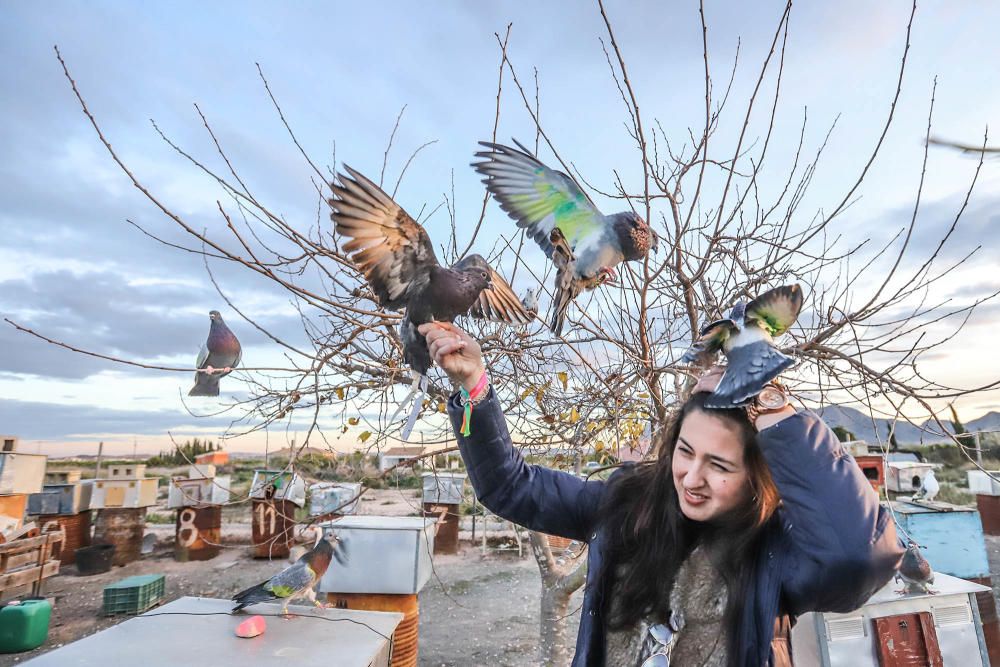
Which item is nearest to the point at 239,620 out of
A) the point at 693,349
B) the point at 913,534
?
the point at 693,349

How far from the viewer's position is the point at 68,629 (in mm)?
6484

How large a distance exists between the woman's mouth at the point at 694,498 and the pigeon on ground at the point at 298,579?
197 cm

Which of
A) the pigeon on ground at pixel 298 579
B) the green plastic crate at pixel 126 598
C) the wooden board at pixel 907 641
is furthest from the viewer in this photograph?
the green plastic crate at pixel 126 598

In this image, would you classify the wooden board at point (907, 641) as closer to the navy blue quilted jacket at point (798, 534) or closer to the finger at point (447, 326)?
the navy blue quilted jacket at point (798, 534)

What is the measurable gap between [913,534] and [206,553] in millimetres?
10271

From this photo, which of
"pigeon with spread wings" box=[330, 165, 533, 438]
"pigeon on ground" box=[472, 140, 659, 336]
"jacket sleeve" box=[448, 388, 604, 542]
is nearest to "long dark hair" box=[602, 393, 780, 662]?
"jacket sleeve" box=[448, 388, 604, 542]

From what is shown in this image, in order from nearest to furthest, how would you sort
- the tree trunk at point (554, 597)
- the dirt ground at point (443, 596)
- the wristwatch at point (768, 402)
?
the wristwatch at point (768, 402) < the tree trunk at point (554, 597) < the dirt ground at point (443, 596)

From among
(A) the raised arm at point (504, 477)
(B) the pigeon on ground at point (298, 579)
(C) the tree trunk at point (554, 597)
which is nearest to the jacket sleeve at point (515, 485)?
(A) the raised arm at point (504, 477)

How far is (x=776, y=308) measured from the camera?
981mm

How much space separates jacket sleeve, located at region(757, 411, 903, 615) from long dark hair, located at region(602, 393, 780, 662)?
9cm

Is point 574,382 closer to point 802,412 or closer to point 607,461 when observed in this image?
point 607,461

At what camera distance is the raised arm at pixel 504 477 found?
4.01ft

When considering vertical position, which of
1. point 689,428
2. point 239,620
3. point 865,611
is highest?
point 689,428

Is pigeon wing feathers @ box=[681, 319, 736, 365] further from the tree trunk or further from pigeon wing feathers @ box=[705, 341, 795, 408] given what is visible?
the tree trunk
